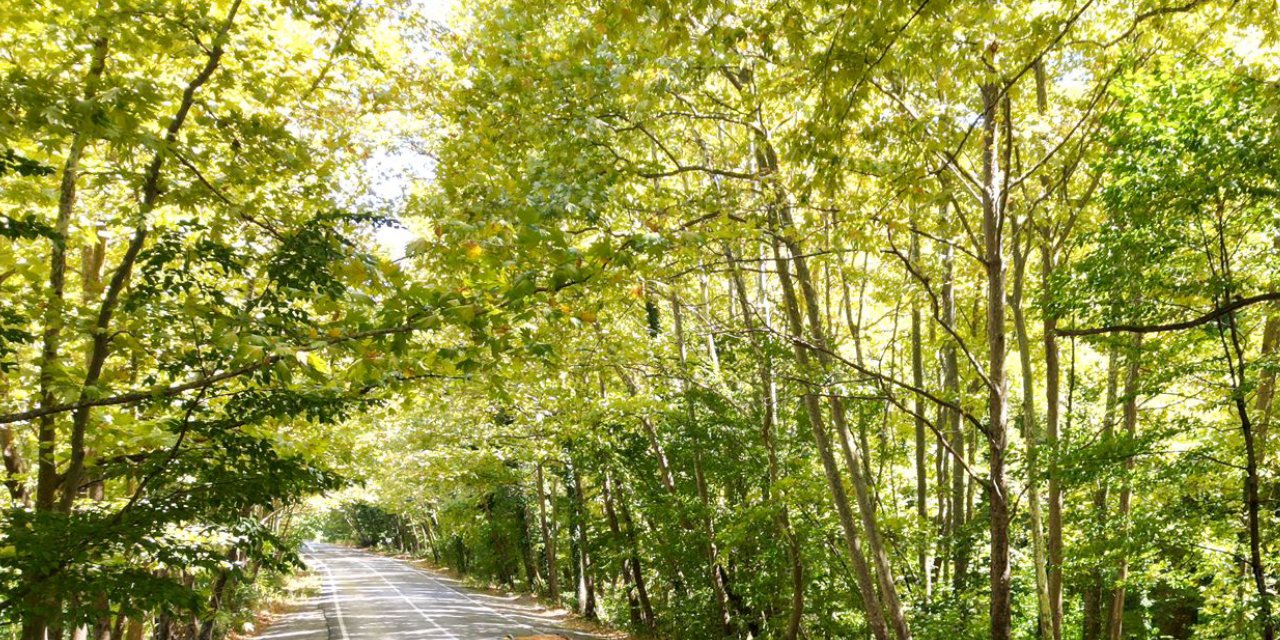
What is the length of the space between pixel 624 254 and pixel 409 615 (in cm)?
2033

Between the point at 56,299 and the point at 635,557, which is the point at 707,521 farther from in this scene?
the point at 56,299

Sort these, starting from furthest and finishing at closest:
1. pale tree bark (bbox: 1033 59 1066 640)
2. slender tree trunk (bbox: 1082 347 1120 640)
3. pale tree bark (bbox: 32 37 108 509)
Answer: slender tree trunk (bbox: 1082 347 1120 640), pale tree bark (bbox: 1033 59 1066 640), pale tree bark (bbox: 32 37 108 509)

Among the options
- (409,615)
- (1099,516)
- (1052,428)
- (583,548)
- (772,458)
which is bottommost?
(409,615)

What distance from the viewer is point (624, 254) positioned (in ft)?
10.8

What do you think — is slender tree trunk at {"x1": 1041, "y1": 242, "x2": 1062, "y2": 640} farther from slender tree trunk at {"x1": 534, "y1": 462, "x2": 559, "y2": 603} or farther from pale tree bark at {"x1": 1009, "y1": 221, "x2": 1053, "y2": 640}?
slender tree trunk at {"x1": 534, "y1": 462, "x2": 559, "y2": 603}

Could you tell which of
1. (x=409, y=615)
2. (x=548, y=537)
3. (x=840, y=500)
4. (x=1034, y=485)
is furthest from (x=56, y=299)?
(x=548, y=537)

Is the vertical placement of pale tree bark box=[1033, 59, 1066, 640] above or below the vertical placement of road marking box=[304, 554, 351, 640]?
above

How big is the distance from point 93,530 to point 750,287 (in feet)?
47.1

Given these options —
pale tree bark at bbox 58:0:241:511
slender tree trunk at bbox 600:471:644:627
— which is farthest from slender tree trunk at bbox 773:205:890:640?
slender tree trunk at bbox 600:471:644:627

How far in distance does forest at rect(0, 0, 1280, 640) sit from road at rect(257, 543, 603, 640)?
20.1ft

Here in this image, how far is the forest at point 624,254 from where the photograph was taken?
3.75 metres

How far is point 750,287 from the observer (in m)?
16.9

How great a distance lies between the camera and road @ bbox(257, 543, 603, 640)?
1730cm

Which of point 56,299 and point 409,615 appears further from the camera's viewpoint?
point 409,615
